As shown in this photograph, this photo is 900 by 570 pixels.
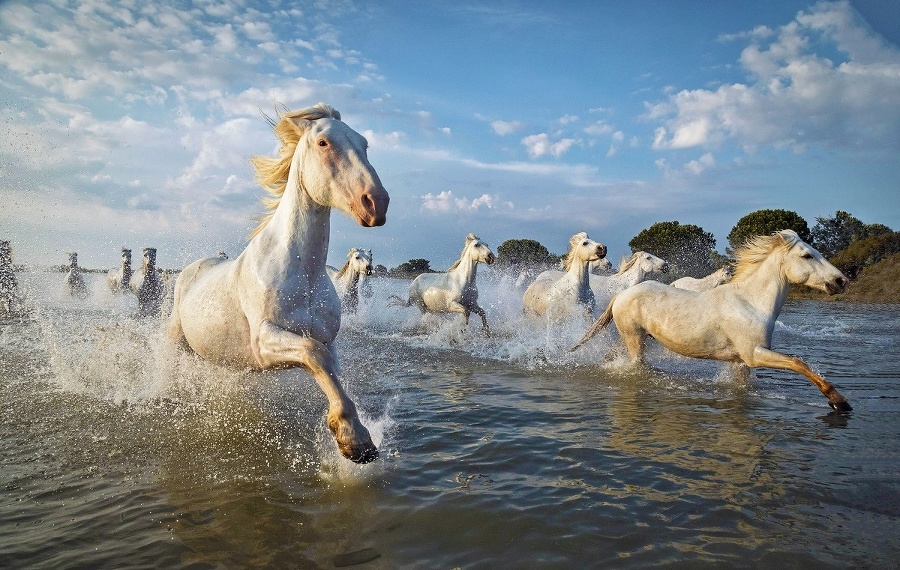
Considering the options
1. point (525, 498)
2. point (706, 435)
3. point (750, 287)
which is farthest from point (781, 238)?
point (525, 498)

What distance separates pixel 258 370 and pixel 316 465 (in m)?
1.02

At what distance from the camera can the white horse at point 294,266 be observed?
345 cm

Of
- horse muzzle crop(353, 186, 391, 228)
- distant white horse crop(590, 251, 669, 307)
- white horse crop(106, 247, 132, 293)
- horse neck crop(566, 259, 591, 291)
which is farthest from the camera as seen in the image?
white horse crop(106, 247, 132, 293)

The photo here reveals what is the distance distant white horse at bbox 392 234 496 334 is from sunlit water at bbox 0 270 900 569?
5.90m

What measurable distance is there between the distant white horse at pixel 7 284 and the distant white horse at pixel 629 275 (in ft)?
49.7

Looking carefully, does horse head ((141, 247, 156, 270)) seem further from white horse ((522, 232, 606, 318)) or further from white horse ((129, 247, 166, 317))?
white horse ((522, 232, 606, 318))

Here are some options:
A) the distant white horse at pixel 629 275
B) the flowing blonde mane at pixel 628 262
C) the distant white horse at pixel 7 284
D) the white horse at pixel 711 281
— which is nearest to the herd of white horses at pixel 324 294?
the white horse at pixel 711 281

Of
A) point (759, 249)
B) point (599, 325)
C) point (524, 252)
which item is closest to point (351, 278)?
point (599, 325)

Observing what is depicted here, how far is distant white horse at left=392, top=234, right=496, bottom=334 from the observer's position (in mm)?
13211

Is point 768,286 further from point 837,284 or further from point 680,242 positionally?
point 680,242

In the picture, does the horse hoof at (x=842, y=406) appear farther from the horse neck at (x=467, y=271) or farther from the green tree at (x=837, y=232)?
the green tree at (x=837, y=232)

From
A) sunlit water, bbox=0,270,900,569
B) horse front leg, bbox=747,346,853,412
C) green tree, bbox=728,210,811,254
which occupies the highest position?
green tree, bbox=728,210,811,254

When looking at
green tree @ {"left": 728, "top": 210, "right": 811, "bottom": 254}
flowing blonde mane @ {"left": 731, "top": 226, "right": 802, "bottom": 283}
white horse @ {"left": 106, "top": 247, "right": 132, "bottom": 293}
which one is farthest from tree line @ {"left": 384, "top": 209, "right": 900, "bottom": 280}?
flowing blonde mane @ {"left": 731, "top": 226, "right": 802, "bottom": 283}

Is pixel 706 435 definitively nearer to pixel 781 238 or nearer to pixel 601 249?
pixel 781 238
